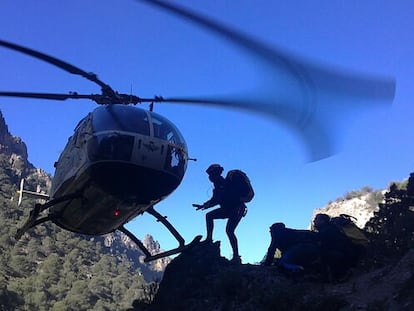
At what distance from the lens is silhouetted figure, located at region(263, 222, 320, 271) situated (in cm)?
762

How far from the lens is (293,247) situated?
7.85 meters

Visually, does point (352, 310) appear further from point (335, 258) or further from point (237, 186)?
point (237, 186)

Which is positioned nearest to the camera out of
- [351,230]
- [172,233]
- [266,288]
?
[266,288]

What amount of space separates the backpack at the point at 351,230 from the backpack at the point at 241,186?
2.24 meters

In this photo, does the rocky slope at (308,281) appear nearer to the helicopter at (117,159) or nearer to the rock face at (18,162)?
the helicopter at (117,159)

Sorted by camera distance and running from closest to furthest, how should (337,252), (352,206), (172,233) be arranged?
(337,252) < (172,233) < (352,206)

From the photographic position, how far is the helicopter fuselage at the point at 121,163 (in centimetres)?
884

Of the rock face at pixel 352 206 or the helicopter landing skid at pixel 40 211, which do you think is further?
the rock face at pixel 352 206

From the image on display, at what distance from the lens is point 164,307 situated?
8.34m

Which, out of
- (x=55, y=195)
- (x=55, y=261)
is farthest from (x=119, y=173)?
(x=55, y=261)

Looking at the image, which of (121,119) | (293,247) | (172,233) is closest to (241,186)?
(293,247)

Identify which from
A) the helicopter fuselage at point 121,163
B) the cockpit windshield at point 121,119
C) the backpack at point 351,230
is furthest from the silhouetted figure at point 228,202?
the backpack at point 351,230

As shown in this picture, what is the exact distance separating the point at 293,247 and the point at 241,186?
2.19m

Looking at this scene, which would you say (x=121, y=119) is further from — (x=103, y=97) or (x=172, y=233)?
(x=172, y=233)
